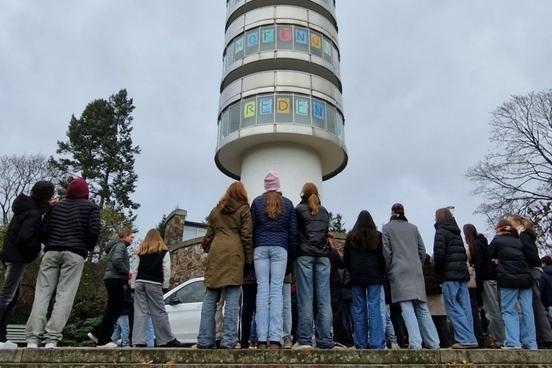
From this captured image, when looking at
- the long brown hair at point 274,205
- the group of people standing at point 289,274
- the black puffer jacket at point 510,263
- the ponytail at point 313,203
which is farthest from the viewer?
the black puffer jacket at point 510,263

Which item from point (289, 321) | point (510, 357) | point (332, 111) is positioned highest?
point (332, 111)

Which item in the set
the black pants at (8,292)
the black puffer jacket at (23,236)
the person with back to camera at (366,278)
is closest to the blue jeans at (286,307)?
the person with back to camera at (366,278)

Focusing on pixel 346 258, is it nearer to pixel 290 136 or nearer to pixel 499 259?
pixel 499 259

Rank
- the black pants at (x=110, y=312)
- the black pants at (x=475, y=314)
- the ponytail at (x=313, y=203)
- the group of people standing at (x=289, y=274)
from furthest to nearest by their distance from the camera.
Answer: the black pants at (x=475, y=314)
the black pants at (x=110, y=312)
the ponytail at (x=313, y=203)
the group of people standing at (x=289, y=274)

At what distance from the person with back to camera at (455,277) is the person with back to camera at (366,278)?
88cm

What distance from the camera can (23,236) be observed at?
585 cm

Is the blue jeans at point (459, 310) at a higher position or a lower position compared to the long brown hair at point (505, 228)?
lower

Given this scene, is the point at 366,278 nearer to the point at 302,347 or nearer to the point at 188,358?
the point at 302,347

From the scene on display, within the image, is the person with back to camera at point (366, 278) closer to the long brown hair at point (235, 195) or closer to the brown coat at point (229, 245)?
the brown coat at point (229, 245)

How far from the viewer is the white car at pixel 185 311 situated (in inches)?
345

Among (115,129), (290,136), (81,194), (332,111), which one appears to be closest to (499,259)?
(81,194)

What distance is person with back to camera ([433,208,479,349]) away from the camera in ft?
22.0

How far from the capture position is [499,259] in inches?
277

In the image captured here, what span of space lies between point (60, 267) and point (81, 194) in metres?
0.89
